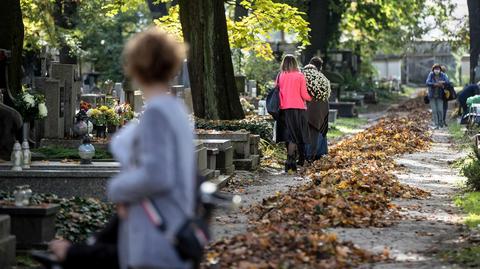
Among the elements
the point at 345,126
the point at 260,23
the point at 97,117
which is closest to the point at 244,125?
the point at 97,117

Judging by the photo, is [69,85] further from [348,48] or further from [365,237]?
[348,48]

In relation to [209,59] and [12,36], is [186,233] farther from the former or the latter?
[209,59]

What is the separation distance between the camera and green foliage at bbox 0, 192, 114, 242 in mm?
11242

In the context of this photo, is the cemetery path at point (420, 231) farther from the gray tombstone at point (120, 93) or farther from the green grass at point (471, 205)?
the gray tombstone at point (120, 93)

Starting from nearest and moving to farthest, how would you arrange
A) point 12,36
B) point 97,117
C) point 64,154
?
point 64,154, point 12,36, point 97,117

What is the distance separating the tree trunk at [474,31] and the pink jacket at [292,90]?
25.4 meters

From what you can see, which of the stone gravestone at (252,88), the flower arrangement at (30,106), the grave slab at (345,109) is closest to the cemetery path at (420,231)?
the flower arrangement at (30,106)

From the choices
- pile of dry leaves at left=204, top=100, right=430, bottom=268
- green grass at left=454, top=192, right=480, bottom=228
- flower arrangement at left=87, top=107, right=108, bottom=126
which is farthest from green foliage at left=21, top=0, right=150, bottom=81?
green grass at left=454, top=192, right=480, bottom=228

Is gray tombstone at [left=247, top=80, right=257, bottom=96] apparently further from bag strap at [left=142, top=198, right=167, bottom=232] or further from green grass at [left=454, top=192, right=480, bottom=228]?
bag strap at [left=142, top=198, right=167, bottom=232]

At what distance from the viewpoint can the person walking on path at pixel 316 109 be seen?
68.7ft

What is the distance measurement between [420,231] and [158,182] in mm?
6669

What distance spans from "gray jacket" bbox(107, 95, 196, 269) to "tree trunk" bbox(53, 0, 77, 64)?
118 ft

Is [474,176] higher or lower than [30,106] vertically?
lower

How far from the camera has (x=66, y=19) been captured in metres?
45.9
